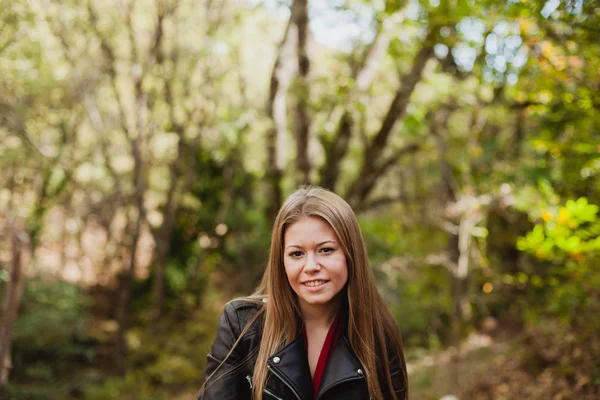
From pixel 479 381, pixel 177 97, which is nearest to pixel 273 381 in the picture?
pixel 479 381

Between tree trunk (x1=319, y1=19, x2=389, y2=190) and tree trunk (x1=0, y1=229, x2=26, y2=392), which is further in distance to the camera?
tree trunk (x1=319, y1=19, x2=389, y2=190)

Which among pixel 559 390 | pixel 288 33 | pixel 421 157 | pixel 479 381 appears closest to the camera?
pixel 559 390

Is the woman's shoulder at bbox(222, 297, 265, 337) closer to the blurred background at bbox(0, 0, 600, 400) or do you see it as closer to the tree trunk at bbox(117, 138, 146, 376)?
the blurred background at bbox(0, 0, 600, 400)

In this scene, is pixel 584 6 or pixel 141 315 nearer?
pixel 584 6

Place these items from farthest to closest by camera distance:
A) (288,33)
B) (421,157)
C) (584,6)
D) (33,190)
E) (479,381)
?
1. (33,190)
2. (421,157)
3. (288,33)
4. (479,381)
5. (584,6)

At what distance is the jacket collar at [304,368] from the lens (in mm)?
2193

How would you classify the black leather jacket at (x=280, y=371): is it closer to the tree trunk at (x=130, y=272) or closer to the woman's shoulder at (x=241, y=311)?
the woman's shoulder at (x=241, y=311)

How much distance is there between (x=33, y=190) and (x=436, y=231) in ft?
32.4

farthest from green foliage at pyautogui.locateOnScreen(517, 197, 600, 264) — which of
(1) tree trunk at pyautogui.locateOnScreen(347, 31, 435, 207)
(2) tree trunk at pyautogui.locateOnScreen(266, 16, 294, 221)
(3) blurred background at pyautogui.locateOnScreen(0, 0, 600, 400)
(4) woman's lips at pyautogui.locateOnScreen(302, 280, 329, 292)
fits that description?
(2) tree trunk at pyautogui.locateOnScreen(266, 16, 294, 221)

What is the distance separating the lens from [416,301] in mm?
12383

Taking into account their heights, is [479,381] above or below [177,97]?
below

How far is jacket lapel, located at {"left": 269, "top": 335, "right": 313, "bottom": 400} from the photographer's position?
2186mm

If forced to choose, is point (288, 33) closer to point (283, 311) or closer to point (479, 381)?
point (479, 381)

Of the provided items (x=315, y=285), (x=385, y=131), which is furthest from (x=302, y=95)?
(x=315, y=285)
